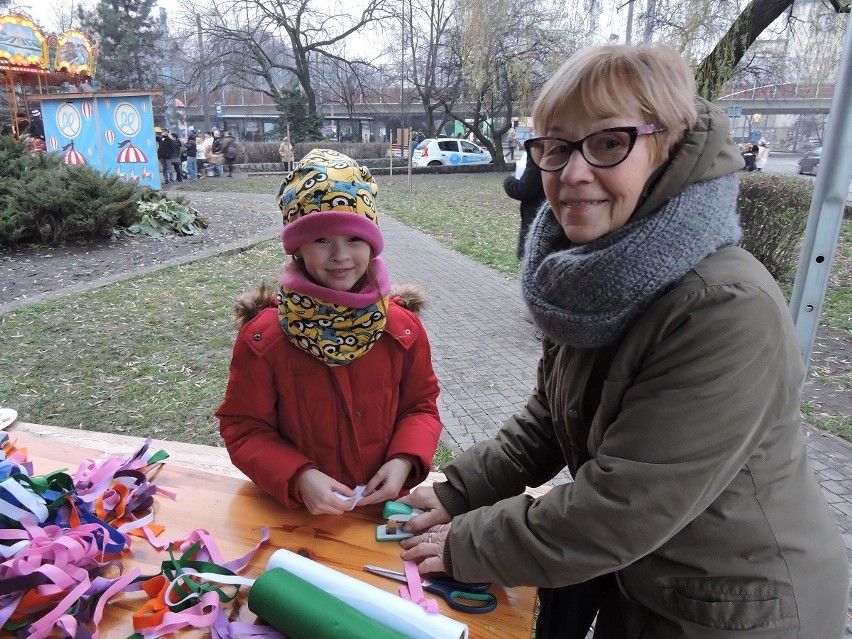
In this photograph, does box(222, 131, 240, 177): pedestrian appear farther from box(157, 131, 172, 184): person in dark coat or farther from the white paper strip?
the white paper strip

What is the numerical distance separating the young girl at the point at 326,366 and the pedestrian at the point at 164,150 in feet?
66.8

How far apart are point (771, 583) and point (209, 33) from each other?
33753mm

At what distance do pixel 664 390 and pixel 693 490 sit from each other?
175 millimetres

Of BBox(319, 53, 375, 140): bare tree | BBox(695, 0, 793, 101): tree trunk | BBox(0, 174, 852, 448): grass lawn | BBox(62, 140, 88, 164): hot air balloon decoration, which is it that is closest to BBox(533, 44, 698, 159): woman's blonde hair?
BBox(0, 174, 852, 448): grass lawn

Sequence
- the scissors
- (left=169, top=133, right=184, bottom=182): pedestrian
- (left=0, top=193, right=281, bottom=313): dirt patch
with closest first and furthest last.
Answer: the scissors < (left=0, top=193, right=281, bottom=313): dirt patch < (left=169, top=133, right=184, bottom=182): pedestrian

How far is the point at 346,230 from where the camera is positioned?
1.59 meters

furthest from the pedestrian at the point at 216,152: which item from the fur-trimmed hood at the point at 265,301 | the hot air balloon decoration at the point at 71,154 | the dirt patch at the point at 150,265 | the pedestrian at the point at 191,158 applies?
the fur-trimmed hood at the point at 265,301

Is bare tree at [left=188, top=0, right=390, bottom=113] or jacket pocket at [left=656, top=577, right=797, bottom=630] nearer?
jacket pocket at [left=656, top=577, right=797, bottom=630]

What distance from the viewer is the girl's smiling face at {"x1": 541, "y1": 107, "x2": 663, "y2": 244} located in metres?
1.09

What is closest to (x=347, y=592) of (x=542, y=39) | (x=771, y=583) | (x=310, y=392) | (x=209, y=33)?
(x=310, y=392)

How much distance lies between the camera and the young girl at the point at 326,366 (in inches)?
62.7

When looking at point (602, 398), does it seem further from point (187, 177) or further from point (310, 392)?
point (187, 177)

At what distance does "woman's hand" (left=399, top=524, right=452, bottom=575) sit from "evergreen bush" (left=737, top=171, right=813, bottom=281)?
6.92 meters

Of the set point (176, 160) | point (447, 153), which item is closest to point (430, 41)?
point (447, 153)
